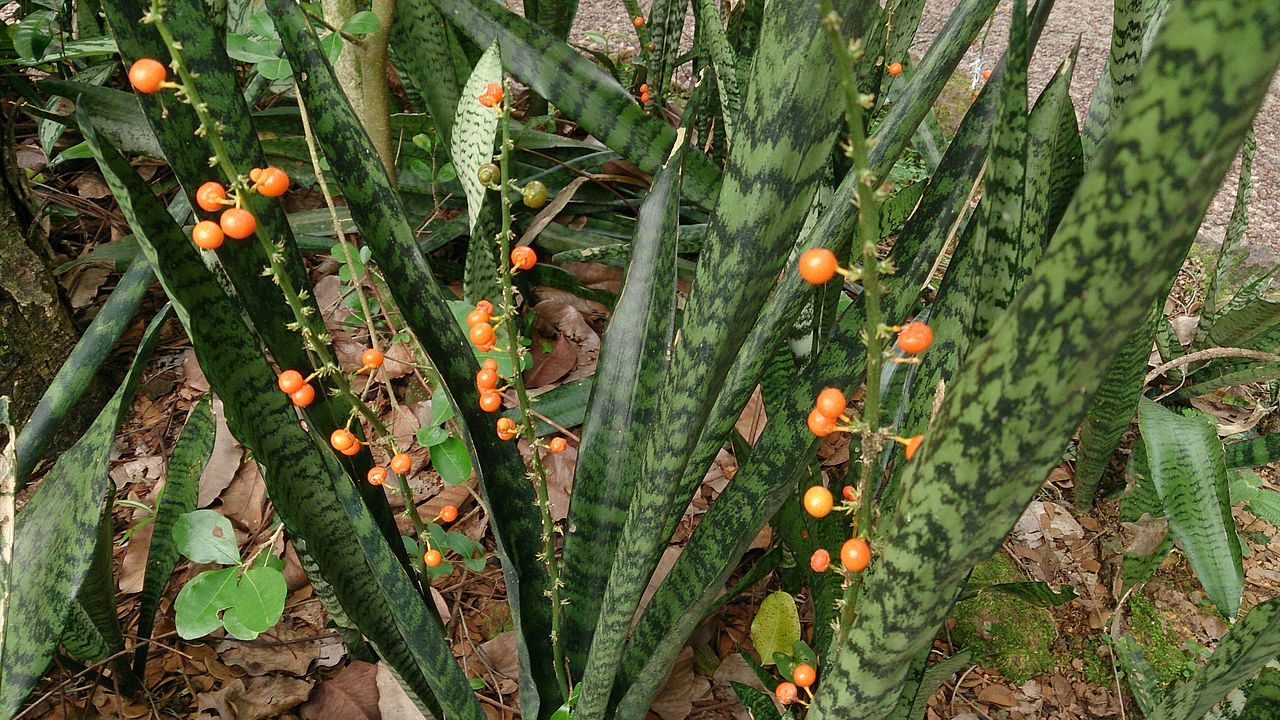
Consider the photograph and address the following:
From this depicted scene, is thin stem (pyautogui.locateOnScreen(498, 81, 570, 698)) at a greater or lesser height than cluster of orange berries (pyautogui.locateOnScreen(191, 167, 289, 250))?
lesser

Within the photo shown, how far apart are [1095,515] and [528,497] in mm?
1010

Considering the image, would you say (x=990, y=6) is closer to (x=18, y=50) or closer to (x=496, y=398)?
(x=496, y=398)

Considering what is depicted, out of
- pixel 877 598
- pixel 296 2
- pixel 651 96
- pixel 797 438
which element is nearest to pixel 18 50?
pixel 296 2

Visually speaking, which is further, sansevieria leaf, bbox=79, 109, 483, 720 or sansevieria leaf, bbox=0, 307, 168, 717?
sansevieria leaf, bbox=0, 307, 168, 717

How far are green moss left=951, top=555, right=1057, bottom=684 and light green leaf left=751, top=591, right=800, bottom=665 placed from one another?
26cm

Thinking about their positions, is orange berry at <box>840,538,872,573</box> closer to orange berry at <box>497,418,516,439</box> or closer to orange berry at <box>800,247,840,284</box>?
orange berry at <box>800,247,840,284</box>

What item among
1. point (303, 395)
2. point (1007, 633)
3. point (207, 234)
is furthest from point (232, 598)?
point (1007, 633)

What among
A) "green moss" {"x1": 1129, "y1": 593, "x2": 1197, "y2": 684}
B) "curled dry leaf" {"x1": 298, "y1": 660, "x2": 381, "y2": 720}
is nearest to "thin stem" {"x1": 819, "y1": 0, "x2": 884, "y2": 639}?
"curled dry leaf" {"x1": 298, "y1": 660, "x2": 381, "y2": 720}

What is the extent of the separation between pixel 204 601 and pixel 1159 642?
1.19 metres

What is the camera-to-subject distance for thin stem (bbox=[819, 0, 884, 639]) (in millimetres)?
311

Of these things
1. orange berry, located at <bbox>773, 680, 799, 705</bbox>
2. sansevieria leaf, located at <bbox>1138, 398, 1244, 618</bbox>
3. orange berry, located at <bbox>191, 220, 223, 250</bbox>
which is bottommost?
orange berry, located at <bbox>773, 680, 799, 705</bbox>

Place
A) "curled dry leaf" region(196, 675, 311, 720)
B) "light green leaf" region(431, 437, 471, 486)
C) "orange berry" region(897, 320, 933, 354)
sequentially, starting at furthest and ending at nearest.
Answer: "curled dry leaf" region(196, 675, 311, 720)
"light green leaf" region(431, 437, 471, 486)
"orange berry" region(897, 320, 933, 354)

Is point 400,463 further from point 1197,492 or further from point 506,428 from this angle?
point 1197,492

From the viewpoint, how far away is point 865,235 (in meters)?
0.35
